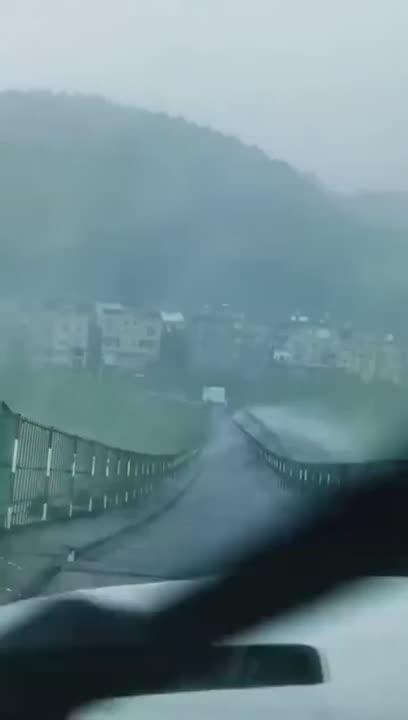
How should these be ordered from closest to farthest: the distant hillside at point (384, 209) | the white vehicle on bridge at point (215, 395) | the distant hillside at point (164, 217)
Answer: the distant hillside at point (384, 209), the distant hillside at point (164, 217), the white vehicle on bridge at point (215, 395)

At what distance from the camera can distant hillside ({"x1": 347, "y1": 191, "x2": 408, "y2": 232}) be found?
3.67 m

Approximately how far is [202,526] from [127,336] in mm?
532

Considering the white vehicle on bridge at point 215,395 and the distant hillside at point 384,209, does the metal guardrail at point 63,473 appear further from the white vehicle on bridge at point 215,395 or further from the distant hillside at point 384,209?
the distant hillside at point 384,209

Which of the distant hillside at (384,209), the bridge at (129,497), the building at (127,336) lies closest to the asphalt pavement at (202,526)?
the bridge at (129,497)

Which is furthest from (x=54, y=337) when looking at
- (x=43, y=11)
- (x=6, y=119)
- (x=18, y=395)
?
(x=43, y=11)

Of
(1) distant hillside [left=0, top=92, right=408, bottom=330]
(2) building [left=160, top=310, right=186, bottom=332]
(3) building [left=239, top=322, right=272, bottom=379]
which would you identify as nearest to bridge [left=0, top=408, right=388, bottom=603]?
(3) building [left=239, top=322, right=272, bottom=379]

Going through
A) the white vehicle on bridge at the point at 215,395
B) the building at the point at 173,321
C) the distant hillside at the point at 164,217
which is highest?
the distant hillside at the point at 164,217

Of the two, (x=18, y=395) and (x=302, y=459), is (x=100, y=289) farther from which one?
(x=302, y=459)

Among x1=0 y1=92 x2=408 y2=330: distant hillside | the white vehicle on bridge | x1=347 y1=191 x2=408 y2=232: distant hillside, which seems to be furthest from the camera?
the white vehicle on bridge

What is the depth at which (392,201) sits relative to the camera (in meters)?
3.70

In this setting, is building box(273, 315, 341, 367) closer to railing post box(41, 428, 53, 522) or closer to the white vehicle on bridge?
the white vehicle on bridge

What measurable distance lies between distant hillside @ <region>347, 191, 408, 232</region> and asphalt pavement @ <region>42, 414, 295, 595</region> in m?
0.62

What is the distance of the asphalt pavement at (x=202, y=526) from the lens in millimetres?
3676

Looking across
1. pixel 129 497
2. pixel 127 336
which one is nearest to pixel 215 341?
pixel 127 336
